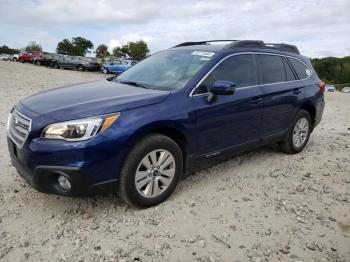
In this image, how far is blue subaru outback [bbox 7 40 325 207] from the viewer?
3.11 metres

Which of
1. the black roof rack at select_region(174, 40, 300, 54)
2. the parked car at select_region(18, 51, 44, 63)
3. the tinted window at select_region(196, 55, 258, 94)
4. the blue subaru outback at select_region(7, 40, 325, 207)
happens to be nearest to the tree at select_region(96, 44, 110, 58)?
the parked car at select_region(18, 51, 44, 63)

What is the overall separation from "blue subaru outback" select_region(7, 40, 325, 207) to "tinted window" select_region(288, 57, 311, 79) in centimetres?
26

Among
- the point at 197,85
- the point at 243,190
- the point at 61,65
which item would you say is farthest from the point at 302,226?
the point at 61,65

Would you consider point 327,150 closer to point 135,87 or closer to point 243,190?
point 243,190

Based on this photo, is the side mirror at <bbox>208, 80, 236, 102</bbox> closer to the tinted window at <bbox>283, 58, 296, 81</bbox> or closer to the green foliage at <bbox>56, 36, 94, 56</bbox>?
the tinted window at <bbox>283, 58, 296, 81</bbox>

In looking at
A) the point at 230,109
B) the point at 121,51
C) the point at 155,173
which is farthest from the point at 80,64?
the point at 121,51

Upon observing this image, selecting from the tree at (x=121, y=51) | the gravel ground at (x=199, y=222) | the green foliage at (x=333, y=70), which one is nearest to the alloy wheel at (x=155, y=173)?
the gravel ground at (x=199, y=222)

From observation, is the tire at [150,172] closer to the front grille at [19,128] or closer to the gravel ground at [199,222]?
the gravel ground at [199,222]

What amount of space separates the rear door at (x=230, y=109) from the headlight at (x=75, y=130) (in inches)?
46.0

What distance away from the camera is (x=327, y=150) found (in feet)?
Result: 19.9

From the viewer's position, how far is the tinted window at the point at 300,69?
5.55 meters

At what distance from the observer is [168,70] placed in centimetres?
430

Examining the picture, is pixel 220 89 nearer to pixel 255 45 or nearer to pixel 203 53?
pixel 203 53

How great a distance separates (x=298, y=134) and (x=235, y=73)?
1932mm
